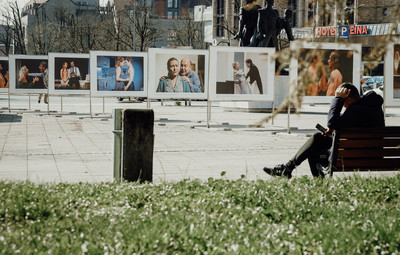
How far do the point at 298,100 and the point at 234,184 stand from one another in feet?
11.6

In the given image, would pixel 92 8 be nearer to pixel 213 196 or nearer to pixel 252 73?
pixel 252 73

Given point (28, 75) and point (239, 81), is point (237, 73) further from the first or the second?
point (28, 75)

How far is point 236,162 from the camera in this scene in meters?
11.1

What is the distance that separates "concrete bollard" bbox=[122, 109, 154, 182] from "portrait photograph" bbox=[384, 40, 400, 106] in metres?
8.80

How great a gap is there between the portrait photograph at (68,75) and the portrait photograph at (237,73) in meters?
7.89

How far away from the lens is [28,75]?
90.0ft

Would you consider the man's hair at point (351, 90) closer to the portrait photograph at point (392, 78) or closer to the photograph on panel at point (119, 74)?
the portrait photograph at point (392, 78)

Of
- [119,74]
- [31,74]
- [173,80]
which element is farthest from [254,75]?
[31,74]

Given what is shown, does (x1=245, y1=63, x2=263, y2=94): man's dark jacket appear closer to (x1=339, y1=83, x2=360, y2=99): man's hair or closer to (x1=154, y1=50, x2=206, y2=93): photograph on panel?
(x1=154, y1=50, x2=206, y2=93): photograph on panel

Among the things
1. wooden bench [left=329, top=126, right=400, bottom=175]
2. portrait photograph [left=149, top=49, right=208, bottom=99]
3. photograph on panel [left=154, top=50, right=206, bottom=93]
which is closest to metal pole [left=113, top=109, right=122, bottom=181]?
wooden bench [left=329, top=126, right=400, bottom=175]

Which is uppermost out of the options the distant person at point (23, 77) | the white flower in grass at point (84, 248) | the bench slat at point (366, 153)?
the distant person at point (23, 77)

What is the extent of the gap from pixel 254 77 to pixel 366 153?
36.1 ft

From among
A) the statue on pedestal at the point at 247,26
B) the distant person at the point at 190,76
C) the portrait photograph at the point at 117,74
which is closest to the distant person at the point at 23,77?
the portrait photograph at the point at 117,74

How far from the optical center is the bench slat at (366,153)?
8.02m
